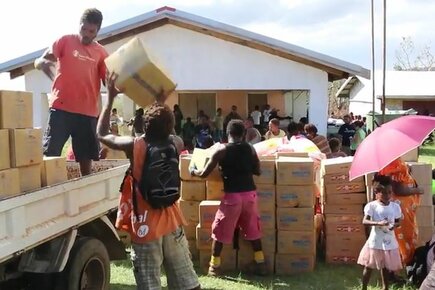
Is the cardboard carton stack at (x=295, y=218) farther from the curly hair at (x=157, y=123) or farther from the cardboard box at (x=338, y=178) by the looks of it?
the curly hair at (x=157, y=123)

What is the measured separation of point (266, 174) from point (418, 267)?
1929mm

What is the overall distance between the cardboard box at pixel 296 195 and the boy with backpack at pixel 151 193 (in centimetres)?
290

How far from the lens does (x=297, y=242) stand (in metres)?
6.82

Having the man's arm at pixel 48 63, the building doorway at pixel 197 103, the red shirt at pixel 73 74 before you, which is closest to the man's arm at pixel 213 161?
the red shirt at pixel 73 74

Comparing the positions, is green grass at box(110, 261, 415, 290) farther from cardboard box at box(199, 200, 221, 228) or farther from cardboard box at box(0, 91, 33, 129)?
cardboard box at box(0, 91, 33, 129)

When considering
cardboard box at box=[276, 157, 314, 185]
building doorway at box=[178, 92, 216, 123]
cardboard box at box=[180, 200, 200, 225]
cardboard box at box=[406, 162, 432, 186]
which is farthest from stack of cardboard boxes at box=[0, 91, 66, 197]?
building doorway at box=[178, 92, 216, 123]

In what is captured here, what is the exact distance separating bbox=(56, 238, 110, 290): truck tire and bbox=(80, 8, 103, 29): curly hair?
6.27 feet

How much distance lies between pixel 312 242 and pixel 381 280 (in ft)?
2.89

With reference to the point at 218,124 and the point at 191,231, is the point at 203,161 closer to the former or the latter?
the point at 191,231

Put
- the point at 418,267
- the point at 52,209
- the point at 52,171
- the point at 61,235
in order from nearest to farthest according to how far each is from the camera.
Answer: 1. the point at 52,209
2. the point at 61,235
3. the point at 52,171
4. the point at 418,267

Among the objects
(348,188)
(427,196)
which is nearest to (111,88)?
(348,188)

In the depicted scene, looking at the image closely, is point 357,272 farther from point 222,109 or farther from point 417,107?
point 417,107

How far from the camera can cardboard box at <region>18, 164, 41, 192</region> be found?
13.7 ft

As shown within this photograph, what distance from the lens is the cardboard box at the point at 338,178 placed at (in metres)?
7.10
